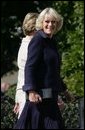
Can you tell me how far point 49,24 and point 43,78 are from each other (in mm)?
508

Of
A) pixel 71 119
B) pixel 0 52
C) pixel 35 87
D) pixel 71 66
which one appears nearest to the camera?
pixel 35 87

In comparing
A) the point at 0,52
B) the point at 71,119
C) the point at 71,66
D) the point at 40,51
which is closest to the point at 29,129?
the point at 40,51

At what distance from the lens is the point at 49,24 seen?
632 centimetres

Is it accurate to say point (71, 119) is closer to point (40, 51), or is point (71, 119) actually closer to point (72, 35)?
point (40, 51)

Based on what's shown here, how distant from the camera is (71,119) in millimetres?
10156

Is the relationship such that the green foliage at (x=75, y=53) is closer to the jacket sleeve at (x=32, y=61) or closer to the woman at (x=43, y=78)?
the woman at (x=43, y=78)

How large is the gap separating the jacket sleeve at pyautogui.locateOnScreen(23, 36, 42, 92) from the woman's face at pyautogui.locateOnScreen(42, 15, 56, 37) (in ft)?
0.37

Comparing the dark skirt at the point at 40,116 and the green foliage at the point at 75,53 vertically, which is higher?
the green foliage at the point at 75,53

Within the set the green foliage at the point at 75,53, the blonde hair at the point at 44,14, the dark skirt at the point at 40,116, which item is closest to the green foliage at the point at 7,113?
the dark skirt at the point at 40,116

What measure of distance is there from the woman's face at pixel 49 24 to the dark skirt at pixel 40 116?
25.1 inches

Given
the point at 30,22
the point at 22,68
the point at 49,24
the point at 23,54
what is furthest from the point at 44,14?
the point at 22,68

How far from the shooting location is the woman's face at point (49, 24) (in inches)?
249

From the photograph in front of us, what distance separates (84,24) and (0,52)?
26.3 feet

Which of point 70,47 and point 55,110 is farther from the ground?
point 70,47
